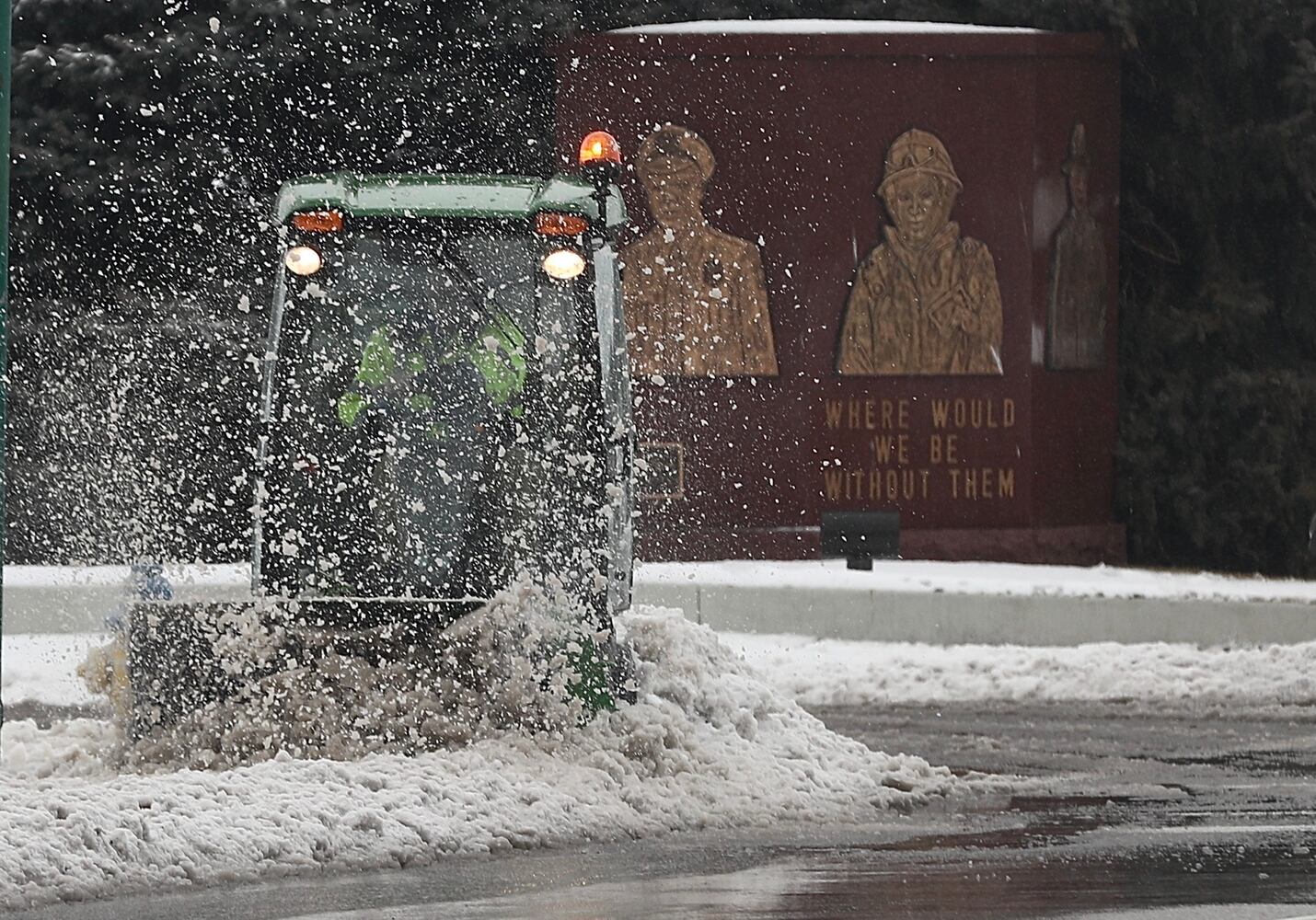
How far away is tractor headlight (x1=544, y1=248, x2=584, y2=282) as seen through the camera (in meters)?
12.0

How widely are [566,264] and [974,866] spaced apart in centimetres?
375

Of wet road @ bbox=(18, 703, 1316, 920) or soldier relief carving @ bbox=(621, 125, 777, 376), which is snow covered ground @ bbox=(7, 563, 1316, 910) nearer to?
wet road @ bbox=(18, 703, 1316, 920)

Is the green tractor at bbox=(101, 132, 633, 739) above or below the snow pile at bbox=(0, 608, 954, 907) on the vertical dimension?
above

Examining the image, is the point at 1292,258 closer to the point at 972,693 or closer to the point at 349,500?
the point at 972,693

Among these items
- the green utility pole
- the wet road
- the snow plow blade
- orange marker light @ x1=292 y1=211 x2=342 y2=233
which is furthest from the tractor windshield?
the wet road

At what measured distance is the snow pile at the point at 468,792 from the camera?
8.66m

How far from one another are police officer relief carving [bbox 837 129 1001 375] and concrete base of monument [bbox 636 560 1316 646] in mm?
3098

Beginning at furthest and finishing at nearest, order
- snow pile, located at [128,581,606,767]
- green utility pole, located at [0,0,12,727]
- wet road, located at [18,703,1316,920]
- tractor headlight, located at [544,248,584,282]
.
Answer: tractor headlight, located at [544,248,584,282] → snow pile, located at [128,581,606,767] → green utility pole, located at [0,0,12,727] → wet road, located at [18,703,1316,920]

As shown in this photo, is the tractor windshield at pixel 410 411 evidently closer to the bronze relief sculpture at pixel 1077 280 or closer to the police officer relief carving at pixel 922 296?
the police officer relief carving at pixel 922 296

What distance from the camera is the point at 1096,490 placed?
79.9 ft

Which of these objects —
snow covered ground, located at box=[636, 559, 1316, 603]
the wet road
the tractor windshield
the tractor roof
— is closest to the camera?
the wet road

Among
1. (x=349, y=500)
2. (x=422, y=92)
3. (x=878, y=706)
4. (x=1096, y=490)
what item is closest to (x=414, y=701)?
(x=349, y=500)

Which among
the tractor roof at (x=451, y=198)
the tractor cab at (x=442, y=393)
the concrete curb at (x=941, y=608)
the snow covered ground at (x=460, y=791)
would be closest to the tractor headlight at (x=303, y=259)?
the tractor cab at (x=442, y=393)

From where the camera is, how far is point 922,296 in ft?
76.2
